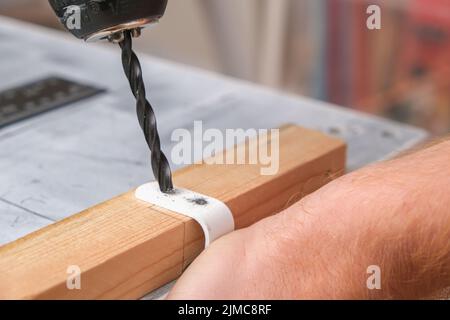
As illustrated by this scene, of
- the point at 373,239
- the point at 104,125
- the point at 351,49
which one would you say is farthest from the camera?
the point at 351,49

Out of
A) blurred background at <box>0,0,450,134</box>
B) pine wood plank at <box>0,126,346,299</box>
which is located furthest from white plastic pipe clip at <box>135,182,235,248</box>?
blurred background at <box>0,0,450,134</box>

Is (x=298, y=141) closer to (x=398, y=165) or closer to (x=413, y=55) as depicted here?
(x=398, y=165)

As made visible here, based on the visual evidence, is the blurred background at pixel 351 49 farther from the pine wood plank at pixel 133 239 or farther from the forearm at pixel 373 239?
the forearm at pixel 373 239

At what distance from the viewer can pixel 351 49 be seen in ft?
6.95

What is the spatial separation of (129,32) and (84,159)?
1.07 feet

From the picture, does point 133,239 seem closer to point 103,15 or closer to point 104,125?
point 103,15

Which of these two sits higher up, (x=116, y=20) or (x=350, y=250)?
(x=116, y=20)

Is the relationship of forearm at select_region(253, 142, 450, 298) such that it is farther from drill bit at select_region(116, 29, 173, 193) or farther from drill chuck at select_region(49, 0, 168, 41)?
drill chuck at select_region(49, 0, 168, 41)

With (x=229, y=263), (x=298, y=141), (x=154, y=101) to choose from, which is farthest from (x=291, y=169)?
(x=154, y=101)

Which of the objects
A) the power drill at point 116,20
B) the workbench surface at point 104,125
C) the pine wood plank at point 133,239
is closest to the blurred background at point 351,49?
the workbench surface at point 104,125

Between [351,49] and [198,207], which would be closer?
[198,207]

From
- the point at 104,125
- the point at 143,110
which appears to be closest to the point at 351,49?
the point at 104,125

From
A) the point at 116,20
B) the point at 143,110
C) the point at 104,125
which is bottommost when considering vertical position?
the point at 104,125

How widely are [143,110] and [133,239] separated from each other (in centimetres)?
15
